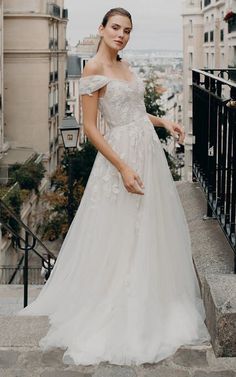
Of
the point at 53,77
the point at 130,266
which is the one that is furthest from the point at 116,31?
the point at 53,77

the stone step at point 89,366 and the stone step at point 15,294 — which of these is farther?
the stone step at point 15,294

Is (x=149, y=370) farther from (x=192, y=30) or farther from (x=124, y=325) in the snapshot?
(x=192, y=30)

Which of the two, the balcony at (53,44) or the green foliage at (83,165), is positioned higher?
the balcony at (53,44)

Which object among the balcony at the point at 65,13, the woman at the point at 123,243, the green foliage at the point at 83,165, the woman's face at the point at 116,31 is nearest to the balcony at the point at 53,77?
the balcony at the point at 65,13

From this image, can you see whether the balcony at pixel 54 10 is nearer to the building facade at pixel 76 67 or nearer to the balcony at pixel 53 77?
the balcony at pixel 53 77

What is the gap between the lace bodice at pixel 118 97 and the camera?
139 inches

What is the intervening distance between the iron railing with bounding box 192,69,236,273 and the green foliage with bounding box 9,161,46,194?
21.2 meters

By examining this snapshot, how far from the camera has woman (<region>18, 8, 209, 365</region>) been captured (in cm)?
351

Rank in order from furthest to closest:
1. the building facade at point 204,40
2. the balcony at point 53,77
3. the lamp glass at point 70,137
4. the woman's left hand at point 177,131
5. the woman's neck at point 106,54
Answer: the balcony at point 53,77
the building facade at point 204,40
the lamp glass at point 70,137
the woman's left hand at point 177,131
the woman's neck at point 106,54

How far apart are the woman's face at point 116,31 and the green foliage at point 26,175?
23446 mm

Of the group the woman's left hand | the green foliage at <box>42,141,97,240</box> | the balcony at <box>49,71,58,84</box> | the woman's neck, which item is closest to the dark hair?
the woman's neck

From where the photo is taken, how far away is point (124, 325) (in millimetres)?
3518

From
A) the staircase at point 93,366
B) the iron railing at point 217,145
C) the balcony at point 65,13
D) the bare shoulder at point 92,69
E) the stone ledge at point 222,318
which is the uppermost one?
the balcony at point 65,13

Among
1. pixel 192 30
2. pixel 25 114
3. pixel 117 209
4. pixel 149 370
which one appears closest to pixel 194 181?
pixel 117 209
